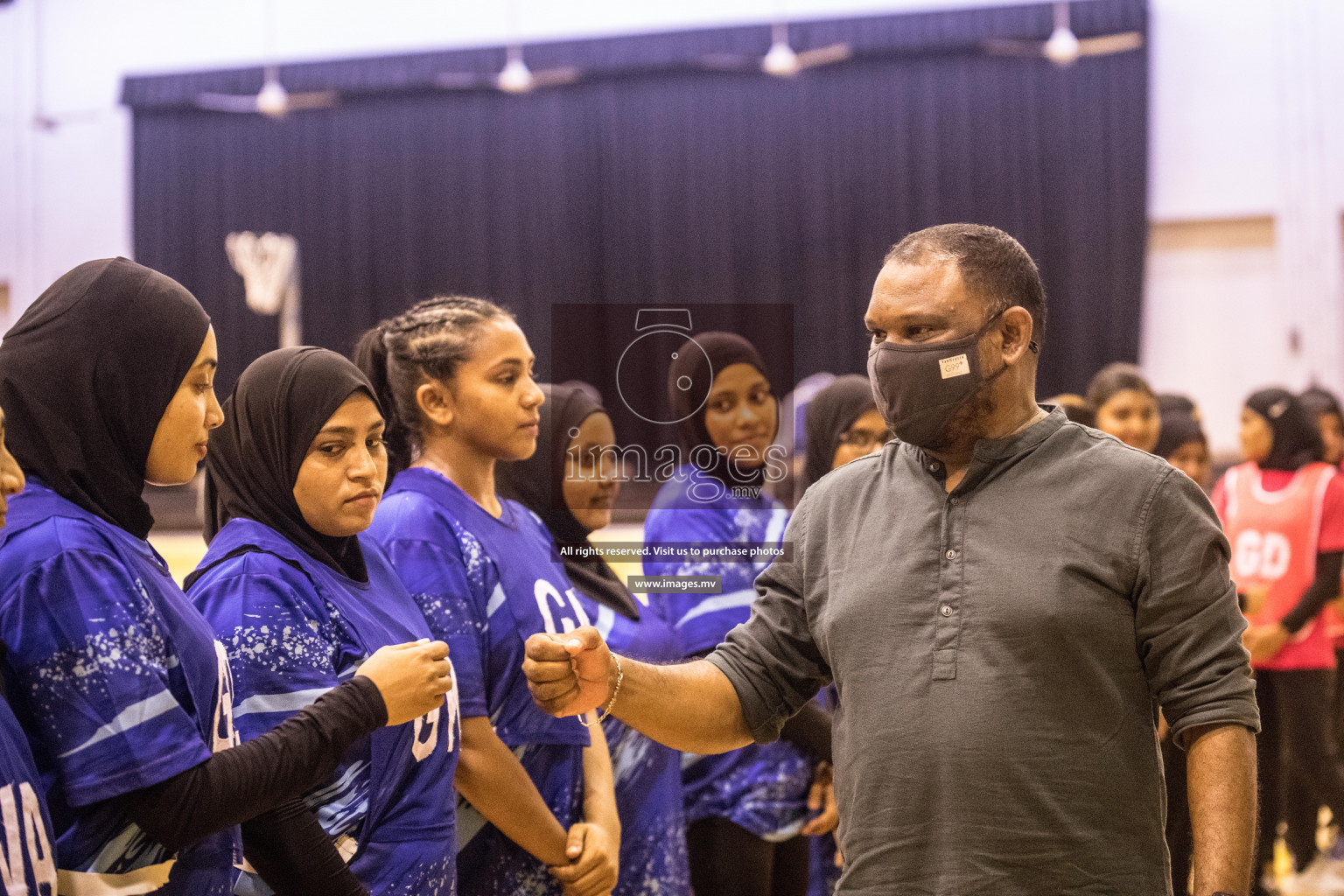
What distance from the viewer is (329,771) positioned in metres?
1.52

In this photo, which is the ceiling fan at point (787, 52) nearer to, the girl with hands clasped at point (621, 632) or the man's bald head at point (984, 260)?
the girl with hands clasped at point (621, 632)

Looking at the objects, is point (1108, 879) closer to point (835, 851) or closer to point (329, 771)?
point (329, 771)

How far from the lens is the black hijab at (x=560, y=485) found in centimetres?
206

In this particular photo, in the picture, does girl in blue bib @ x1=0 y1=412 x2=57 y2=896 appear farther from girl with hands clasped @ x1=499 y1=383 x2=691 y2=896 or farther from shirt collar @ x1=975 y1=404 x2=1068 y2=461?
shirt collar @ x1=975 y1=404 x2=1068 y2=461

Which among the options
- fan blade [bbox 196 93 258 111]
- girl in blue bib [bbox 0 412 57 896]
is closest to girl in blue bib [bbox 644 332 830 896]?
girl in blue bib [bbox 0 412 57 896]

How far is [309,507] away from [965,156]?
9.04m

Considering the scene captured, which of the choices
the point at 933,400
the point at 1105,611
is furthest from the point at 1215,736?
the point at 933,400

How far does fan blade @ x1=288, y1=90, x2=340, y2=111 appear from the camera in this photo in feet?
35.8

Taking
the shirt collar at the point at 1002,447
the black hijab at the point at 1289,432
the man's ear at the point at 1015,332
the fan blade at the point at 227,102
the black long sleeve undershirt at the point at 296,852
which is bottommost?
the black long sleeve undershirt at the point at 296,852

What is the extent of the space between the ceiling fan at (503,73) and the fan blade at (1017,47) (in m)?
3.49

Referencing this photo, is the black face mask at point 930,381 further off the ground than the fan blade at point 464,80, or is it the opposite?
the fan blade at point 464,80

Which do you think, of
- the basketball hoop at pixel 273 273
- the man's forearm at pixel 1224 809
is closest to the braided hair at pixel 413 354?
the man's forearm at pixel 1224 809

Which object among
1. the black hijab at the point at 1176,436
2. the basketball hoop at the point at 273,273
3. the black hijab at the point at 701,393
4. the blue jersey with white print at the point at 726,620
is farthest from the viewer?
→ the basketball hoop at the point at 273,273

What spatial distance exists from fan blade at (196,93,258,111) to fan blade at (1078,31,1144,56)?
23.9 ft
